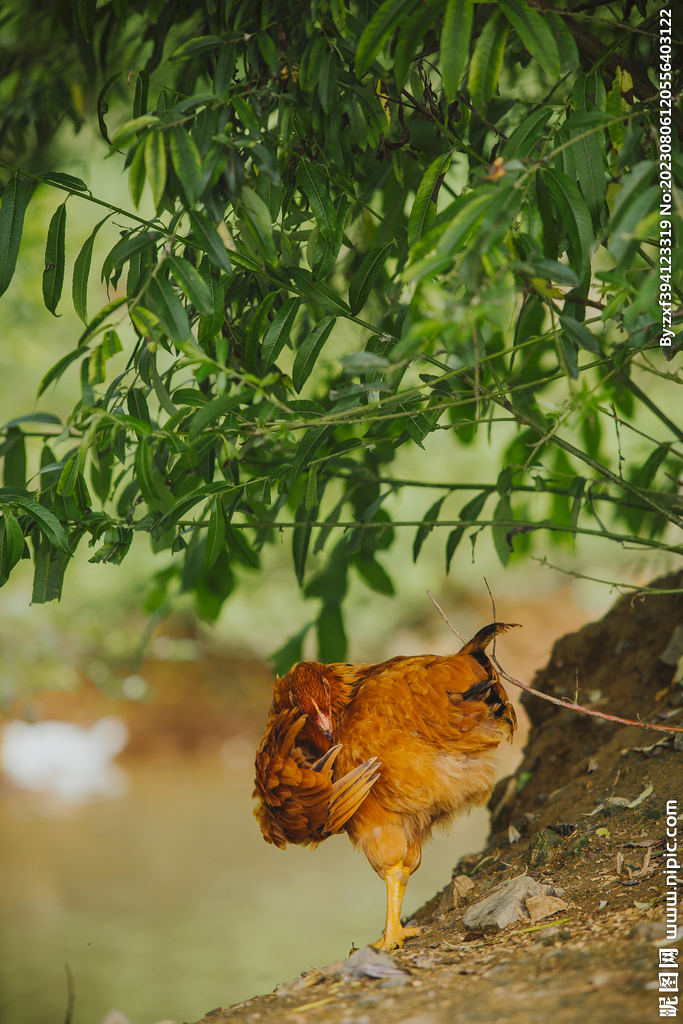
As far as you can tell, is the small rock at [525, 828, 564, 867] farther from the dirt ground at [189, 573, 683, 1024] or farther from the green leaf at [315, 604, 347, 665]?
the green leaf at [315, 604, 347, 665]

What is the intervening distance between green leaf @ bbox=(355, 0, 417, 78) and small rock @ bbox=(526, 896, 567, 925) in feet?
4.31

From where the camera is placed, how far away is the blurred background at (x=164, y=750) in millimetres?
2961

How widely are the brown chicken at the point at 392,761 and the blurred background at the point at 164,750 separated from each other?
71 centimetres

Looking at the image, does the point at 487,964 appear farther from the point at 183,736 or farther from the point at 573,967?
the point at 183,736

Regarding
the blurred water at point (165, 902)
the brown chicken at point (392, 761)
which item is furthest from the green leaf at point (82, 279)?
the blurred water at point (165, 902)

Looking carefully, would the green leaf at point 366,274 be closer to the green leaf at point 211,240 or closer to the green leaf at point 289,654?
the green leaf at point 211,240

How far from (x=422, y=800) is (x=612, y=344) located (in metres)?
0.91

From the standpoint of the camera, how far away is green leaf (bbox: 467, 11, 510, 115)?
40.7 inches

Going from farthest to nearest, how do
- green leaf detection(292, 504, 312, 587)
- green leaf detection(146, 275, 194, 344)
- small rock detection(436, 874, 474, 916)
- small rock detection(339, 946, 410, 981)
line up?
1. green leaf detection(292, 504, 312, 587)
2. small rock detection(436, 874, 474, 916)
3. small rock detection(339, 946, 410, 981)
4. green leaf detection(146, 275, 194, 344)

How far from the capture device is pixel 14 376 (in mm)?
5434

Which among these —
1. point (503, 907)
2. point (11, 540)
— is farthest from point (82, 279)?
point (503, 907)

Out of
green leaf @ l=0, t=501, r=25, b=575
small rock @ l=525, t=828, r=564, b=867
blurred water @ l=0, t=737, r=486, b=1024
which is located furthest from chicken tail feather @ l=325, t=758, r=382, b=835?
blurred water @ l=0, t=737, r=486, b=1024

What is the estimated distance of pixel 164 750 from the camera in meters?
6.76

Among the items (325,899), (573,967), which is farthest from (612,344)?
(325,899)
